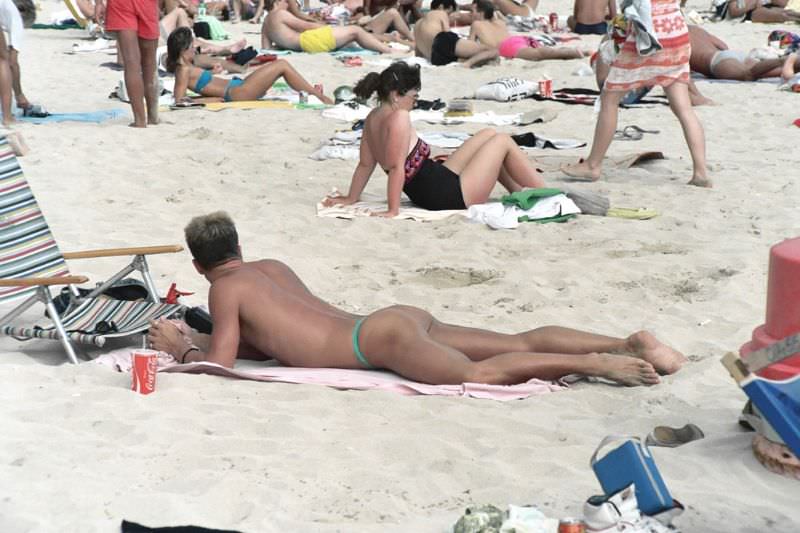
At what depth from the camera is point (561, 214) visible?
6770 millimetres

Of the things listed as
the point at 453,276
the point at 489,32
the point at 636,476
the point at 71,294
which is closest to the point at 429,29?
the point at 489,32

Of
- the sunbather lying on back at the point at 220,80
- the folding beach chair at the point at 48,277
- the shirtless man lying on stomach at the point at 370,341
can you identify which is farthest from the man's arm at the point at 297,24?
the shirtless man lying on stomach at the point at 370,341

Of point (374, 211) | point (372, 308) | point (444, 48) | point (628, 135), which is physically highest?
point (372, 308)

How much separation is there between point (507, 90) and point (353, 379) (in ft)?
23.4

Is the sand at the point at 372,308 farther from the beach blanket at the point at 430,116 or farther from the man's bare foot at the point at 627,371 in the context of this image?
the beach blanket at the point at 430,116

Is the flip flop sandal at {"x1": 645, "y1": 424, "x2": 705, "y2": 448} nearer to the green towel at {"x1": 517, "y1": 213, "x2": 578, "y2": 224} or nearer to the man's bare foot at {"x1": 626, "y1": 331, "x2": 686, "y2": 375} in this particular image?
the man's bare foot at {"x1": 626, "y1": 331, "x2": 686, "y2": 375}

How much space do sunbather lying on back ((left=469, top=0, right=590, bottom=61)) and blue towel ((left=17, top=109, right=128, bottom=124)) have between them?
4.72 m

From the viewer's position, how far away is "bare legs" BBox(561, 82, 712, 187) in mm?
7434

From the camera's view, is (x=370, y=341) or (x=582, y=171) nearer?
(x=370, y=341)

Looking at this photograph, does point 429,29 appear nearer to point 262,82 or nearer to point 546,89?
point 546,89

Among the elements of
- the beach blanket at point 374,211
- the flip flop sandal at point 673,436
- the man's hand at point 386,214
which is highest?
the flip flop sandal at point 673,436

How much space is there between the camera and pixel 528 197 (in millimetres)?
6812

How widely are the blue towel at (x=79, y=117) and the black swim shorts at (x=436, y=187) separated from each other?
4165 mm

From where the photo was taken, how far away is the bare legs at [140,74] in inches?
374
